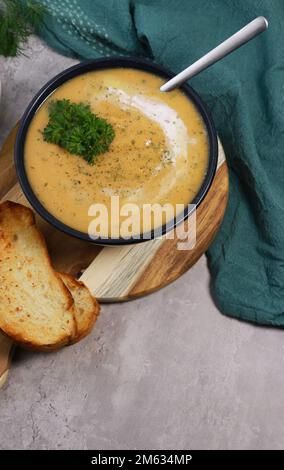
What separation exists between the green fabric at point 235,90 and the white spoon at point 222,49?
24 centimetres

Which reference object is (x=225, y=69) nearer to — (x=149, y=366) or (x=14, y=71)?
(x=14, y=71)

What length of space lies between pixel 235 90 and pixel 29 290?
1054 millimetres

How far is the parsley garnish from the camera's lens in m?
2.53

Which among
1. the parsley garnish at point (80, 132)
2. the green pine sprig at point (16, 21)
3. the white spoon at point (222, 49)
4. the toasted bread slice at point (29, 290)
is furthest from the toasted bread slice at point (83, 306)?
the green pine sprig at point (16, 21)

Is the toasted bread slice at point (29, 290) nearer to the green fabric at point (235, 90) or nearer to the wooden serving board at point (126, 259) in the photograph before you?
the wooden serving board at point (126, 259)

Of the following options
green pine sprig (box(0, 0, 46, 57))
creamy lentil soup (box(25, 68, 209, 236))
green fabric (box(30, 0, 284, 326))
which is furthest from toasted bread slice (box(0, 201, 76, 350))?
green pine sprig (box(0, 0, 46, 57))

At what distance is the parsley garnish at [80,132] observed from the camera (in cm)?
253

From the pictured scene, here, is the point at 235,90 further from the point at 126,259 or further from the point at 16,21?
the point at 16,21

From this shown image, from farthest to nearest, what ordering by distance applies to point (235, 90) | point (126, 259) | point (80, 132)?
point (235, 90) < point (126, 259) < point (80, 132)

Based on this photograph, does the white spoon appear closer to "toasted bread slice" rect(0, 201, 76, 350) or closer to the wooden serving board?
the wooden serving board

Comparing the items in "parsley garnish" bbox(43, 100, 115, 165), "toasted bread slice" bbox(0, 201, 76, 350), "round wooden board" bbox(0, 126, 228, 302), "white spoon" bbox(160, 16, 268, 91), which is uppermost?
"parsley garnish" bbox(43, 100, 115, 165)

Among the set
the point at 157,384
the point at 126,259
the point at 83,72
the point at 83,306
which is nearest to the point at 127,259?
the point at 126,259

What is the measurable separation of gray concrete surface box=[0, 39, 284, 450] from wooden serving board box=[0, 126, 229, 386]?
15 cm

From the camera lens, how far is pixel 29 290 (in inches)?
100
